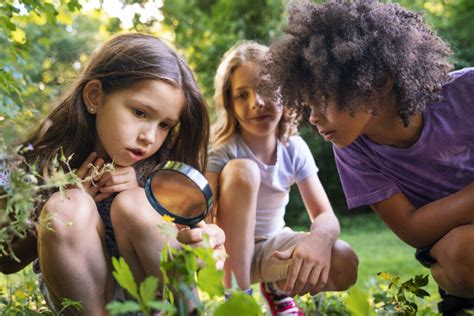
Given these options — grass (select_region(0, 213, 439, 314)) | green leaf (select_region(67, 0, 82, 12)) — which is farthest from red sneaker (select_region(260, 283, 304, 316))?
green leaf (select_region(67, 0, 82, 12))

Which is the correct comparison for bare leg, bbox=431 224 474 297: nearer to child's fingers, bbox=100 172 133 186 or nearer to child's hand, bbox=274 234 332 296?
child's hand, bbox=274 234 332 296

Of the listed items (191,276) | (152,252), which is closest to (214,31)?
(152,252)

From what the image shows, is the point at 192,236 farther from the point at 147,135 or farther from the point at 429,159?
the point at 429,159

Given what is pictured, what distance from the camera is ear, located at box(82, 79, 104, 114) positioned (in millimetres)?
2059

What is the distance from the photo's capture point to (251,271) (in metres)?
2.56

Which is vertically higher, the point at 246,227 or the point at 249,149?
the point at 249,149

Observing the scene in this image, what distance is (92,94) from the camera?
2.08 metres

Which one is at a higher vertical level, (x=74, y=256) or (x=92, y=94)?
(x=92, y=94)

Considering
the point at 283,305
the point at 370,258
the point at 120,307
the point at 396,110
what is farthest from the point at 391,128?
the point at 370,258

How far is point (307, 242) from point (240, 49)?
1.11 meters

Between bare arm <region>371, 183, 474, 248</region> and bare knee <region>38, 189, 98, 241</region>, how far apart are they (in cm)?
107

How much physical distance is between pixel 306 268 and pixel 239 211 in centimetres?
38

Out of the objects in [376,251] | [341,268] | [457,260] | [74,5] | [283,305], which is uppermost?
[74,5]

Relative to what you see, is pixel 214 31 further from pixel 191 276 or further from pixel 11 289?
pixel 191 276
